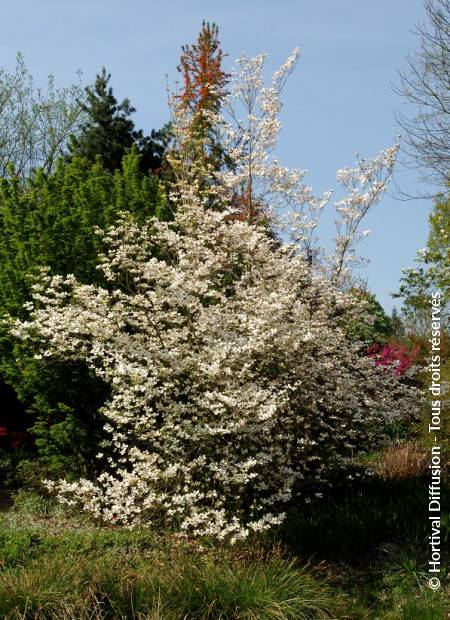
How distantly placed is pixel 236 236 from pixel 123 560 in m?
4.92

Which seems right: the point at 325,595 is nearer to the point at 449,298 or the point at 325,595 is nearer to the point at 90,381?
the point at 90,381

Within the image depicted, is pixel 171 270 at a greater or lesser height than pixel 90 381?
greater

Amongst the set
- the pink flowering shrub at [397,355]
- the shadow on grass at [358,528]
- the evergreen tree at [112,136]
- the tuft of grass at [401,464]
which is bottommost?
the shadow on grass at [358,528]

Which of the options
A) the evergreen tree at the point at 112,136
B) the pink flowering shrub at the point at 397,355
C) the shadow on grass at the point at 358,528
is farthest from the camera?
the evergreen tree at the point at 112,136

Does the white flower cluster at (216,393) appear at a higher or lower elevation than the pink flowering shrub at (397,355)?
lower

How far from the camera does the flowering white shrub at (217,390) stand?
6.73m

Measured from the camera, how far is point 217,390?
23.5ft

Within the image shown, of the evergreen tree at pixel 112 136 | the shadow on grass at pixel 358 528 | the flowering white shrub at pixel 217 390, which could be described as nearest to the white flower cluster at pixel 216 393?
the flowering white shrub at pixel 217 390

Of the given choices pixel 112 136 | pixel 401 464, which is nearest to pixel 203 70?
pixel 112 136

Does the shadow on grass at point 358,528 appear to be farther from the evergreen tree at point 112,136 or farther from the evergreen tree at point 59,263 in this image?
the evergreen tree at point 112,136

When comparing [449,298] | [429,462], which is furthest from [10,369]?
[449,298]

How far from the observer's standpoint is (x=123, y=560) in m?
6.18

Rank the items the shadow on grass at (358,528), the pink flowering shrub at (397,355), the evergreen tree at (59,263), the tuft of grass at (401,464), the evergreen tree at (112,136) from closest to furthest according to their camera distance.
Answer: the shadow on grass at (358,528), the tuft of grass at (401,464), the evergreen tree at (59,263), the pink flowering shrub at (397,355), the evergreen tree at (112,136)

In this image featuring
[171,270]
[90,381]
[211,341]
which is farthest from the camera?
[90,381]
